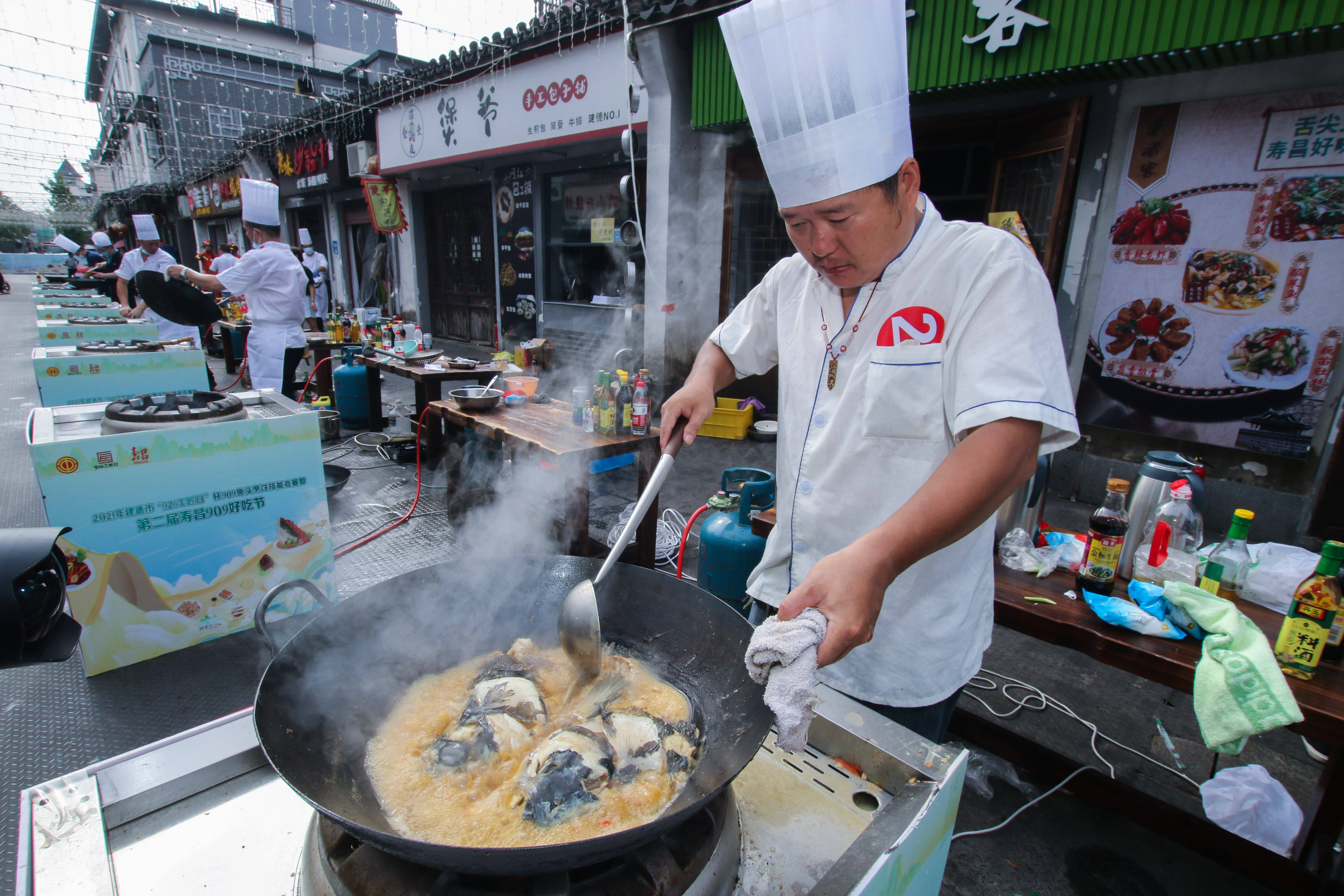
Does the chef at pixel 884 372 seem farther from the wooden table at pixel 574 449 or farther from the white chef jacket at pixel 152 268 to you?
the white chef jacket at pixel 152 268

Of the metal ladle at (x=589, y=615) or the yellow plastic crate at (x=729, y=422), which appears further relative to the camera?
the yellow plastic crate at (x=729, y=422)

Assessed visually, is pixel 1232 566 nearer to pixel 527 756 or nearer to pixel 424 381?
pixel 527 756

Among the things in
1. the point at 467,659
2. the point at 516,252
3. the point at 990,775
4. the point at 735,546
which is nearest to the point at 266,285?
the point at 516,252

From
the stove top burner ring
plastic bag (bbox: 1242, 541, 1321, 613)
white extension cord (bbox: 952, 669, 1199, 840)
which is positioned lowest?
white extension cord (bbox: 952, 669, 1199, 840)

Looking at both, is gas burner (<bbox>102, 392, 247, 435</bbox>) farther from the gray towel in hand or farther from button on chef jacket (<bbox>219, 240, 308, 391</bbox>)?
button on chef jacket (<bbox>219, 240, 308, 391</bbox>)

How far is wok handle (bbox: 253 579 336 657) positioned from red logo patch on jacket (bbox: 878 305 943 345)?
1.59 m

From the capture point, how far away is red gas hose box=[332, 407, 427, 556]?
15.9 feet

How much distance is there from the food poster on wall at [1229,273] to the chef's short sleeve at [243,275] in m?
8.79

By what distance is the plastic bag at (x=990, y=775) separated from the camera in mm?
2779

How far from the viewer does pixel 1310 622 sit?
1.93m

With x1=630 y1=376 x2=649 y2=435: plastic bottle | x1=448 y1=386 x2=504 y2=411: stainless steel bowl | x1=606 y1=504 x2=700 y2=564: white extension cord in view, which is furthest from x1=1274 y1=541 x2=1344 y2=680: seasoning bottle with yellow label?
x1=448 y1=386 x2=504 y2=411: stainless steel bowl

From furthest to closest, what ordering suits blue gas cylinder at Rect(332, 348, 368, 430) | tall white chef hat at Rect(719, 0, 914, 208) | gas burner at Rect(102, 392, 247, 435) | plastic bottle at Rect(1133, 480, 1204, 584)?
blue gas cylinder at Rect(332, 348, 368, 430) → gas burner at Rect(102, 392, 247, 435) → plastic bottle at Rect(1133, 480, 1204, 584) → tall white chef hat at Rect(719, 0, 914, 208)

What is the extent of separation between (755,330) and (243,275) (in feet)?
24.4

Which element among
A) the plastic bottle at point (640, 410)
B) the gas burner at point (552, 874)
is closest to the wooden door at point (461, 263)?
the plastic bottle at point (640, 410)
